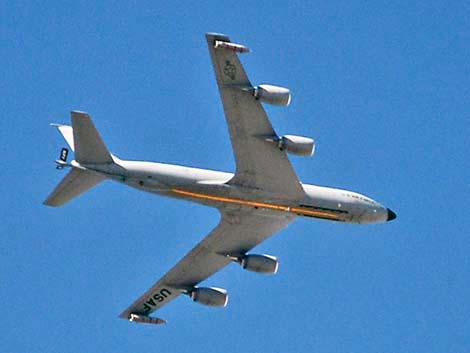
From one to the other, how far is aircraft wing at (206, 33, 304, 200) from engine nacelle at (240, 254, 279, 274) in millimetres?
5943

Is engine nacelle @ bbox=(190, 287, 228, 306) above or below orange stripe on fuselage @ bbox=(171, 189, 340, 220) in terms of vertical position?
below

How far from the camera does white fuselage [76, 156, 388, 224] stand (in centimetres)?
8831

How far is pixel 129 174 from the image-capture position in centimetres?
8819

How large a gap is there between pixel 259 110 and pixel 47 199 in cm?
1404

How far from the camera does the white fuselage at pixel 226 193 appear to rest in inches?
3477

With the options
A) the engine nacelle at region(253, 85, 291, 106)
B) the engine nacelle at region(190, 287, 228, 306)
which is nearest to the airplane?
the engine nacelle at region(253, 85, 291, 106)

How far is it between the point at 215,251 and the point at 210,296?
10.1 ft

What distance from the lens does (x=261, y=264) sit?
312 ft

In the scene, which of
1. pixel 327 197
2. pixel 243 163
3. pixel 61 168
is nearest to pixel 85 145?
pixel 61 168

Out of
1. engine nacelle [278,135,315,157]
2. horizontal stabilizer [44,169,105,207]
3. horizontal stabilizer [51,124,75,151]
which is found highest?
engine nacelle [278,135,315,157]

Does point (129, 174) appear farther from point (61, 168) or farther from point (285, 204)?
point (285, 204)

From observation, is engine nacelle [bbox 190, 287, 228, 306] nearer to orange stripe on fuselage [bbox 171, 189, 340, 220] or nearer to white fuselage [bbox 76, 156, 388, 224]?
white fuselage [bbox 76, 156, 388, 224]

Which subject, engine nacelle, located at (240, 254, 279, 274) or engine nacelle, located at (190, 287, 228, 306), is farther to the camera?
engine nacelle, located at (190, 287, 228, 306)

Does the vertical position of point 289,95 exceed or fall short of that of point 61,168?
it exceeds it
